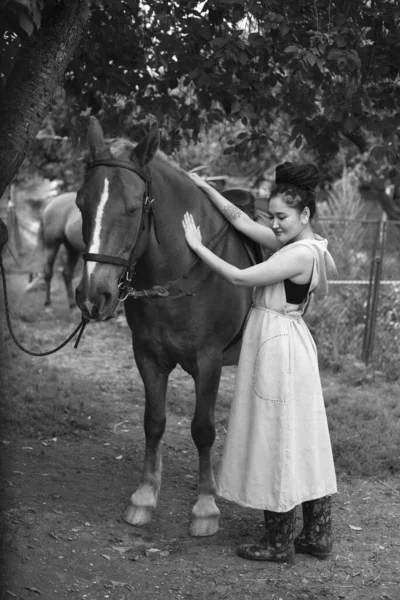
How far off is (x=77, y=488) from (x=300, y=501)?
5.22 ft

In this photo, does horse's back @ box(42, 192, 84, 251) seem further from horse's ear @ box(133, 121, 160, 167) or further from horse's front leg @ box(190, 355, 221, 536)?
horse's ear @ box(133, 121, 160, 167)

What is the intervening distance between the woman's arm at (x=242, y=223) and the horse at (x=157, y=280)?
0.05m

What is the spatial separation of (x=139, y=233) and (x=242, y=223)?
0.70 metres

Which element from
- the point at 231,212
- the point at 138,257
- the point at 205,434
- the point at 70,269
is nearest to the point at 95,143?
the point at 138,257

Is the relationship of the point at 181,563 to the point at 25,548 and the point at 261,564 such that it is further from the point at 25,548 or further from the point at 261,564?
the point at 25,548

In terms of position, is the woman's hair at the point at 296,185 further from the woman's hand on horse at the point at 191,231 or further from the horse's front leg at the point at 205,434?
the horse's front leg at the point at 205,434

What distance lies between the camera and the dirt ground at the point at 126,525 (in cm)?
352

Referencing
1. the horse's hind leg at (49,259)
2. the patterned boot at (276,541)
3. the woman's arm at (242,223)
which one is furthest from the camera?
the horse's hind leg at (49,259)

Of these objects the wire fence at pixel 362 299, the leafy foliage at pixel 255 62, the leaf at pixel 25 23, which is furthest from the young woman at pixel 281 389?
the wire fence at pixel 362 299

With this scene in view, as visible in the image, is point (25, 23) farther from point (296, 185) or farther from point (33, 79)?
point (296, 185)

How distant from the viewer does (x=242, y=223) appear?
160 inches

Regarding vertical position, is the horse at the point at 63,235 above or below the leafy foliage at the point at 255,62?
below

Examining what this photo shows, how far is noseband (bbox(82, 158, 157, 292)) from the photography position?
3.36 m

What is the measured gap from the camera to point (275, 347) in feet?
12.0
